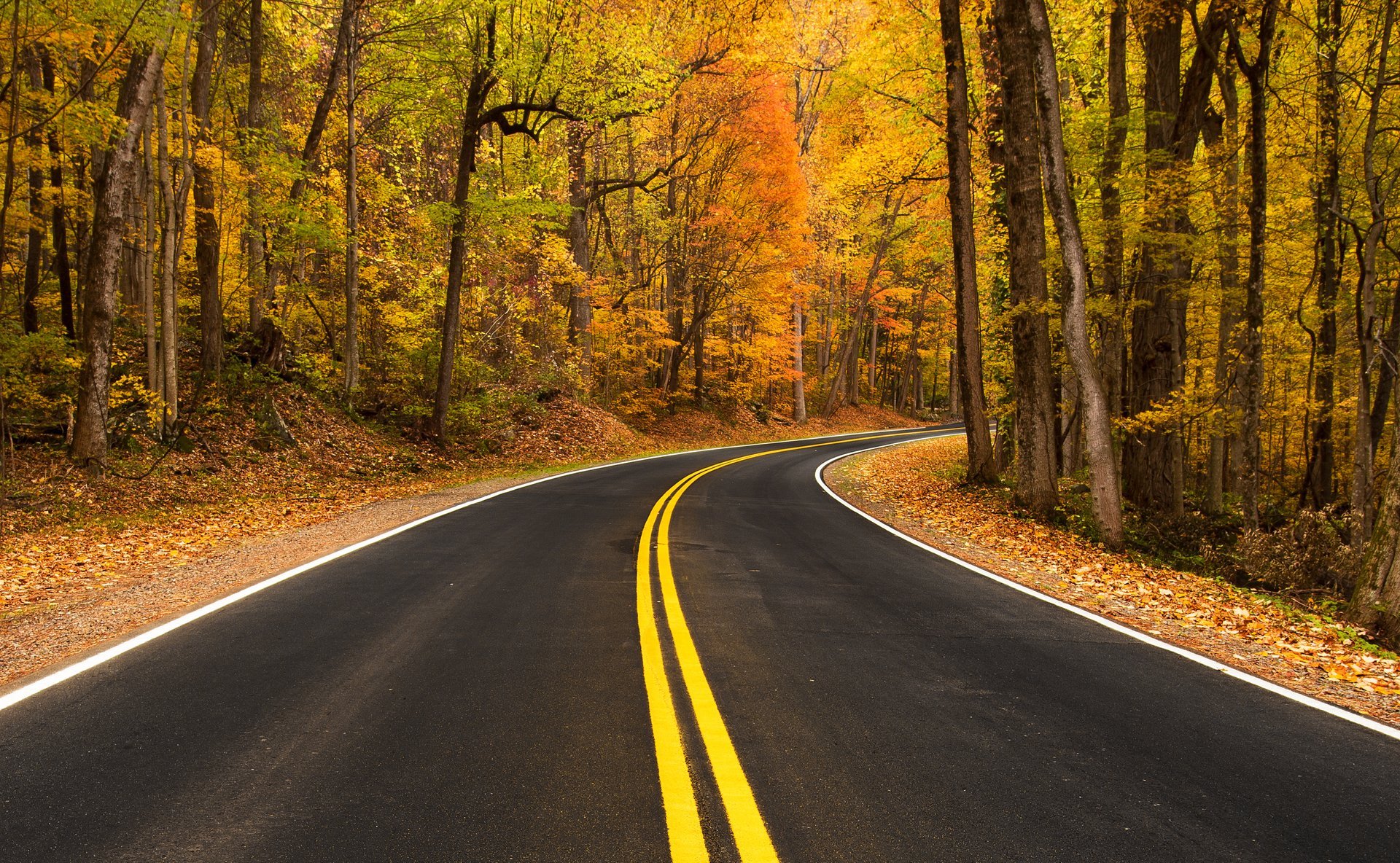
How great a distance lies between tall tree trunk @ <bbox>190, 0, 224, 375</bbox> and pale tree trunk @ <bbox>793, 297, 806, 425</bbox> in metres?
22.4

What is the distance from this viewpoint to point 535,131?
17.3 metres

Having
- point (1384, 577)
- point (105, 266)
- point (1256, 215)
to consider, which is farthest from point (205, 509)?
point (1256, 215)

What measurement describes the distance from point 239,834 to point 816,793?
2246mm

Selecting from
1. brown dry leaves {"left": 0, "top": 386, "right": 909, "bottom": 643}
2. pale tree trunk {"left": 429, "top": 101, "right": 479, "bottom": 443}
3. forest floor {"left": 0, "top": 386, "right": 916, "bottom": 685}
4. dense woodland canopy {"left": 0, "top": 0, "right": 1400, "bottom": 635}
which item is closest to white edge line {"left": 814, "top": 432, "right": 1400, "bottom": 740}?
dense woodland canopy {"left": 0, "top": 0, "right": 1400, "bottom": 635}

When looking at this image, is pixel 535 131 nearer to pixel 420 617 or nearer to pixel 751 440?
pixel 420 617

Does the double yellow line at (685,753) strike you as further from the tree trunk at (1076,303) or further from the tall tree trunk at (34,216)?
the tall tree trunk at (34,216)

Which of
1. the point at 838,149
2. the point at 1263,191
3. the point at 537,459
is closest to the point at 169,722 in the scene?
the point at 1263,191

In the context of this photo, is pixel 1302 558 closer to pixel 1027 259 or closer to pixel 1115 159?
pixel 1027 259

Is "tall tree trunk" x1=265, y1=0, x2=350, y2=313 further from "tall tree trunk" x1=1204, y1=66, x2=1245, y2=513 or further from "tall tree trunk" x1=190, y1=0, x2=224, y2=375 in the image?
"tall tree trunk" x1=1204, y1=66, x2=1245, y2=513

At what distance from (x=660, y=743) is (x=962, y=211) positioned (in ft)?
44.2

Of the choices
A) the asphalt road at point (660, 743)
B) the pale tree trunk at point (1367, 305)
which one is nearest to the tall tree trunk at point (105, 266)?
the asphalt road at point (660, 743)

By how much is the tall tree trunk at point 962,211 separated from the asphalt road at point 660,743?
8.99 metres

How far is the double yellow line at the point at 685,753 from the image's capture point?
2.51 metres

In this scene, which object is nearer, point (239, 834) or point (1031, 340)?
point (239, 834)
